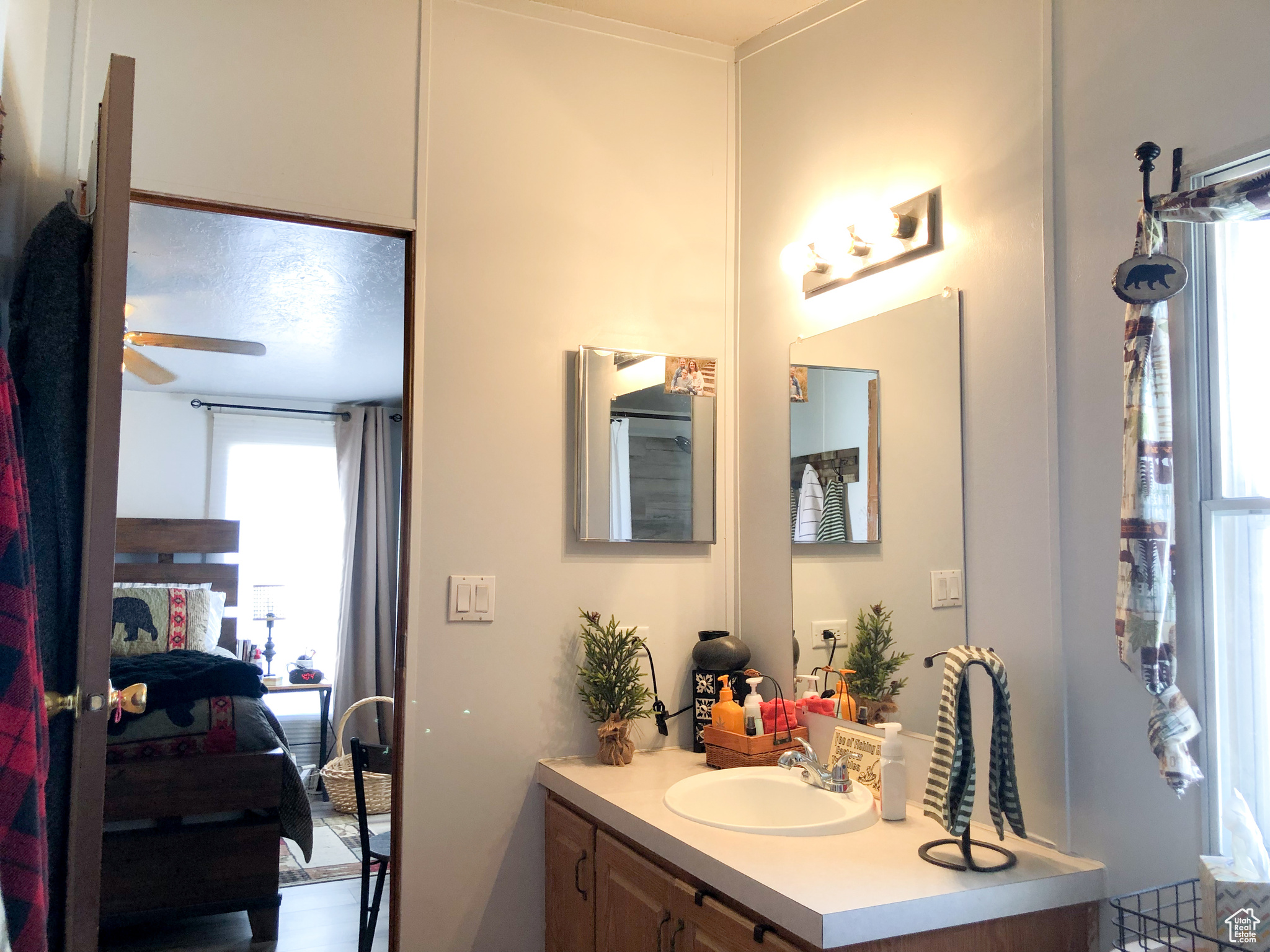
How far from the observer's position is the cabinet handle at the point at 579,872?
2213 mm

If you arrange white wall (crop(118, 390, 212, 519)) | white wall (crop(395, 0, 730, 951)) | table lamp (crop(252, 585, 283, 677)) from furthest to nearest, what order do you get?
1. table lamp (crop(252, 585, 283, 677))
2. white wall (crop(118, 390, 212, 519))
3. white wall (crop(395, 0, 730, 951))

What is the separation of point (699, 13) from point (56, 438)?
202 cm

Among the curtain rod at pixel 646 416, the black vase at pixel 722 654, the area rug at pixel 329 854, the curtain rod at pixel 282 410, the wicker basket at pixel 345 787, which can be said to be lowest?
the area rug at pixel 329 854

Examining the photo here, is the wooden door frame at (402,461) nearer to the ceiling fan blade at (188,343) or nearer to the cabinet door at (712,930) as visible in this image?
the cabinet door at (712,930)

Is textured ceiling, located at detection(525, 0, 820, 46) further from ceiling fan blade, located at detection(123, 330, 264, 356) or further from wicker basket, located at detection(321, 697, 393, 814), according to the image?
wicker basket, located at detection(321, 697, 393, 814)

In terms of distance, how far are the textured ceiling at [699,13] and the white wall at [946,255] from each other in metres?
0.05

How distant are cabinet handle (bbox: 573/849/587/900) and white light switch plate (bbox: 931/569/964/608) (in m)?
0.98

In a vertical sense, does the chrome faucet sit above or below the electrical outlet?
below

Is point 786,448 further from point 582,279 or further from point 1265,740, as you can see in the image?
point 1265,740

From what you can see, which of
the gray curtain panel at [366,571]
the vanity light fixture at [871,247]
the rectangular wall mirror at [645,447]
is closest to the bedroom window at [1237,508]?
the vanity light fixture at [871,247]

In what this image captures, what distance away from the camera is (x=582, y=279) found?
267 centimetres

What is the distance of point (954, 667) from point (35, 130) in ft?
7.05

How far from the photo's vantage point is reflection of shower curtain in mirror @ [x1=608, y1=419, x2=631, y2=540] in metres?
2.62

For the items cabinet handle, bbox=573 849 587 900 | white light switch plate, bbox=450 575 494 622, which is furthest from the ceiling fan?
cabinet handle, bbox=573 849 587 900
